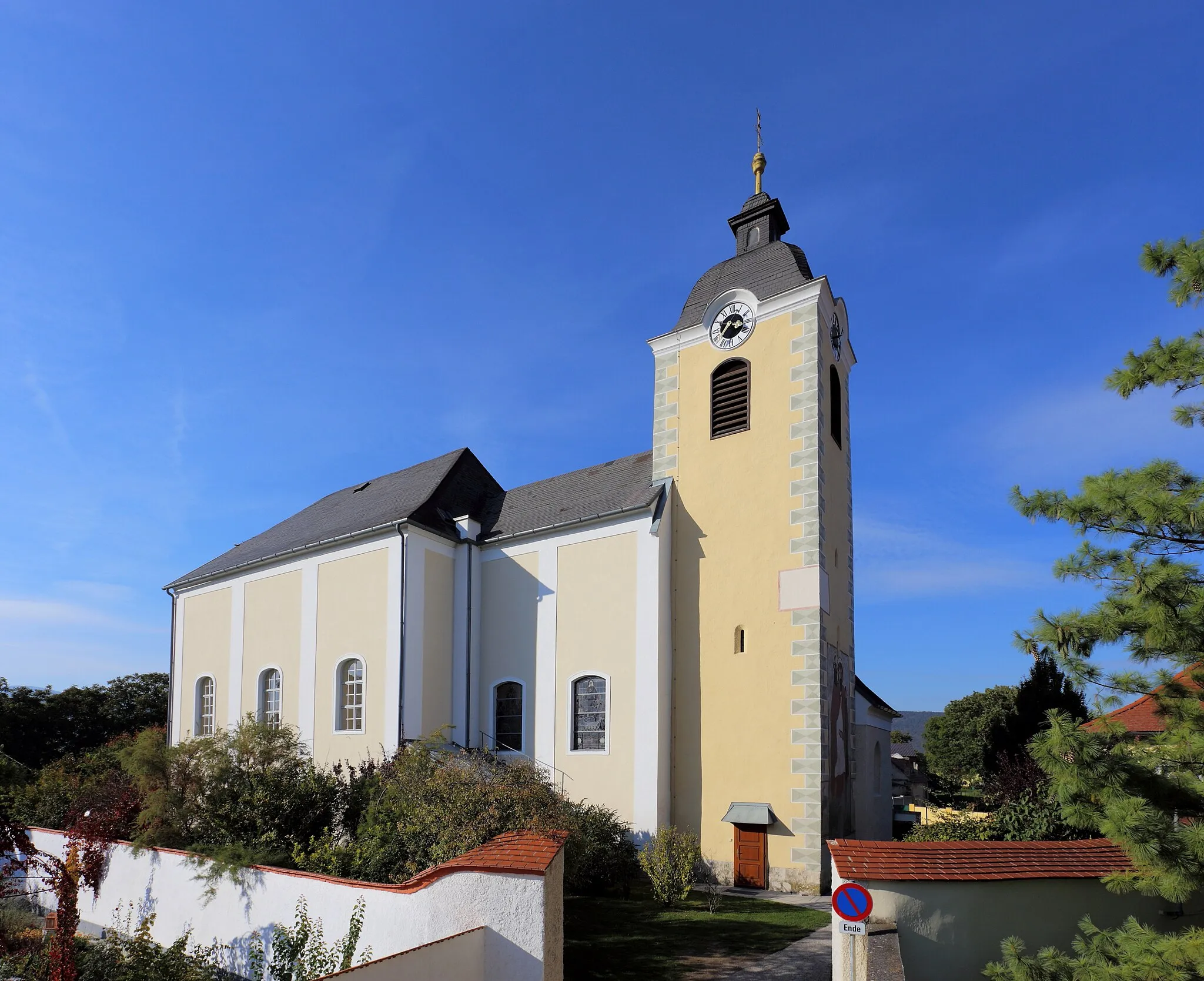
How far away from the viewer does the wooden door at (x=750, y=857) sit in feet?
50.3

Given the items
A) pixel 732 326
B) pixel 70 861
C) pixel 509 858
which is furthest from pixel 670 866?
pixel 732 326

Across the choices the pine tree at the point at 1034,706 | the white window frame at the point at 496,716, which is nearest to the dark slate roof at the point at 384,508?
the white window frame at the point at 496,716

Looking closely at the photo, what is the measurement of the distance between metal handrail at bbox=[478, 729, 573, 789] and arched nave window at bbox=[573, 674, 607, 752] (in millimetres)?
620

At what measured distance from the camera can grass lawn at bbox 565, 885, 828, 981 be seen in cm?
979

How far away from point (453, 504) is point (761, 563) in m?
9.20

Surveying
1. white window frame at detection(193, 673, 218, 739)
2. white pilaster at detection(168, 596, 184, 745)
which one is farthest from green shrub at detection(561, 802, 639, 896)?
white pilaster at detection(168, 596, 184, 745)

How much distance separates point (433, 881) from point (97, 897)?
8.79 m

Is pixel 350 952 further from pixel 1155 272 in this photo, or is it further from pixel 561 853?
pixel 1155 272

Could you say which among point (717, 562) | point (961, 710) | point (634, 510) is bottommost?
point (961, 710)

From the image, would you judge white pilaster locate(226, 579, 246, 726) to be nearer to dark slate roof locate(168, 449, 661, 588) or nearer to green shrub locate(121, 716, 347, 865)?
dark slate roof locate(168, 449, 661, 588)

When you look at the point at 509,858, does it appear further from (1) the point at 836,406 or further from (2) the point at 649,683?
(1) the point at 836,406

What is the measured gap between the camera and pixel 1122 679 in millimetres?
8016

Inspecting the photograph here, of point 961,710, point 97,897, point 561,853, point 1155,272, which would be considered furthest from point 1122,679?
point 961,710

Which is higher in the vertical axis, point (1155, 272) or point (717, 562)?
point (1155, 272)
